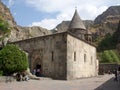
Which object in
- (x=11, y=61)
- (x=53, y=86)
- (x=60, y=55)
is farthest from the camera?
(x=60, y=55)

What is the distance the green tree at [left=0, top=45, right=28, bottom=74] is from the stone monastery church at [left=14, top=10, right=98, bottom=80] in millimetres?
5157

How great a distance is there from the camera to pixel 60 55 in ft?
93.0

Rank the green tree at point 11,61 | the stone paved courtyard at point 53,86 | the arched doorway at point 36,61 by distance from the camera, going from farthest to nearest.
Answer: the arched doorway at point 36,61 → the green tree at point 11,61 → the stone paved courtyard at point 53,86

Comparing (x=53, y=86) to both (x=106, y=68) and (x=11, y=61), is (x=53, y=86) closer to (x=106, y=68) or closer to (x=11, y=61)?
(x=11, y=61)

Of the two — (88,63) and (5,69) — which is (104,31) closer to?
(88,63)

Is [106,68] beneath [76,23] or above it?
beneath

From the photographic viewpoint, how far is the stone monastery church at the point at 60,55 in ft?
92.3

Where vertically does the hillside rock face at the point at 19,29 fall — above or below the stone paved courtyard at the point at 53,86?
above

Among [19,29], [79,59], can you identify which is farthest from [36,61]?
[19,29]

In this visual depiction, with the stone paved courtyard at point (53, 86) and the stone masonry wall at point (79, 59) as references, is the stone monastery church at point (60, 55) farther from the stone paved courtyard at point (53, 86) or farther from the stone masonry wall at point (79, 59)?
the stone paved courtyard at point (53, 86)

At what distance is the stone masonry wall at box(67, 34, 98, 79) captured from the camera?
2852 centimetres

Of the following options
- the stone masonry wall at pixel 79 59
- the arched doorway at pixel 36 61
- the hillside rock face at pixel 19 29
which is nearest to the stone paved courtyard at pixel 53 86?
the stone masonry wall at pixel 79 59

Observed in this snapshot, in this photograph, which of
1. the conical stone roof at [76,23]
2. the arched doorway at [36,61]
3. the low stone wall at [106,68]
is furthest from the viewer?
the low stone wall at [106,68]

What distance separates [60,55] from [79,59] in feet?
13.3
